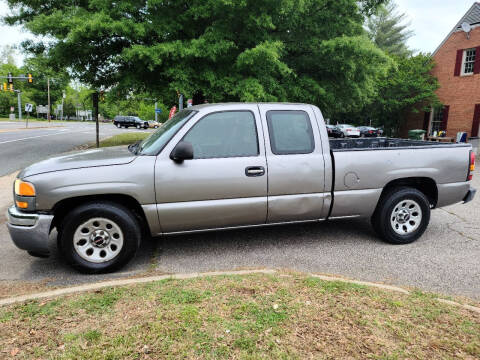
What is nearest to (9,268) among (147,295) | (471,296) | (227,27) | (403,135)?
(147,295)

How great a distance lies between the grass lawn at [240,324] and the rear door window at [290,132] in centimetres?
175

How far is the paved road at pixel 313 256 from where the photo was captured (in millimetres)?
3971

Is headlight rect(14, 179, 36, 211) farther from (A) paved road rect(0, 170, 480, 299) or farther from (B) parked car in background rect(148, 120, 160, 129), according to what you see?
(B) parked car in background rect(148, 120, 160, 129)

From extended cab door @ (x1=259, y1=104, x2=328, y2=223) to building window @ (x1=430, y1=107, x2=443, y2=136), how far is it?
21.6 metres

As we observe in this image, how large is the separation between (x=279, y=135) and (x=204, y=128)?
3.11 feet

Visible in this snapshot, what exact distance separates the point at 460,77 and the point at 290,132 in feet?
70.9

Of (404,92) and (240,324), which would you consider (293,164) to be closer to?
(240,324)

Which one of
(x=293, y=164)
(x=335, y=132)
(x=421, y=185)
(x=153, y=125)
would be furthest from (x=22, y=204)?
(x=153, y=125)

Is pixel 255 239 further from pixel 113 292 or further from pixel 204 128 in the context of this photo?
pixel 113 292

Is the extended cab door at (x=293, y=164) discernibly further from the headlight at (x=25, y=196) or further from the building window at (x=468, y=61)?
the building window at (x=468, y=61)

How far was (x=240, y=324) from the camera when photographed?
9.14 feet

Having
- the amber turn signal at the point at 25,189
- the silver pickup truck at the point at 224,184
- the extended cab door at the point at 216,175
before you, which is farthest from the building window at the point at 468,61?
the amber turn signal at the point at 25,189

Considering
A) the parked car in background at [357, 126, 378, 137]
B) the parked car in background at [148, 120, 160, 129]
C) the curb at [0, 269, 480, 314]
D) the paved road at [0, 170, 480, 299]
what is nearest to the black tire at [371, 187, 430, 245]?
the paved road at [0, 170, 480, 299]

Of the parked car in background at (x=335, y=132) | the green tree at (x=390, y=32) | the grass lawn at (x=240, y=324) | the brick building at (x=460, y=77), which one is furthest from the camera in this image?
the green tree at (x=390, y=32)
